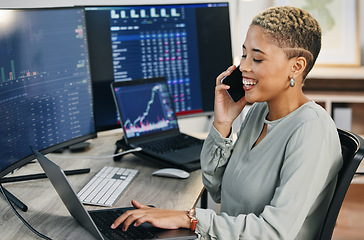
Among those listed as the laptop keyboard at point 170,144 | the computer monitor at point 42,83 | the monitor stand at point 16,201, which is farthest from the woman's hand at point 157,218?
the laptop keyboard at point 170,144

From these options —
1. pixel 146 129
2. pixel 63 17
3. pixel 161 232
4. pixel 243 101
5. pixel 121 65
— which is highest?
pixel 63 17

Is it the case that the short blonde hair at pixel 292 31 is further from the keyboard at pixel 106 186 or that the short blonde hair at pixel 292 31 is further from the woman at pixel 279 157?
the keyboard at pixel 106 186

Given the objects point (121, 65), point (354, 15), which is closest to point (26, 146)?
point (121, 65)

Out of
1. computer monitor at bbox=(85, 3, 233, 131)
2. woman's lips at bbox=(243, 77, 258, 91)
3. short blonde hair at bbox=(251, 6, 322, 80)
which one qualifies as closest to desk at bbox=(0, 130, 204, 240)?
computer monitor at bbox=(85, 3, 233, 131)

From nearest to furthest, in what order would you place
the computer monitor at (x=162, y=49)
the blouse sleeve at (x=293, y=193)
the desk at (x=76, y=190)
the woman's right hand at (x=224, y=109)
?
the blouse sleeve at (x=293, y=193) → the desk at (x=76, y=190) → the woman's right hand at (x=224, y=109) → the computer monitor at (x=162, y=49)

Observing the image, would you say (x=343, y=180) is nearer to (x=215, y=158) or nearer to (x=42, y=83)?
(x=215, y=158)

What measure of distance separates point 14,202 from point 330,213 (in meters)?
0.87

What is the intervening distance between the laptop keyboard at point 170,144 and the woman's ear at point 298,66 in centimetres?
66

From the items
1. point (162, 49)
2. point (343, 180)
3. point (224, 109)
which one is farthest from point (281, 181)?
point (162, 49)

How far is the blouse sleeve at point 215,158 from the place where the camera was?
1.44 meters

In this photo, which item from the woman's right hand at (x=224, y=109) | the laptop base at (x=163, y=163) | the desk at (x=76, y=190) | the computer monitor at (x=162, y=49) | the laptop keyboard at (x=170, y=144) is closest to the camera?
the desk at (x=76, y=190)

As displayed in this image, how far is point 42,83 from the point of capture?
1523mm

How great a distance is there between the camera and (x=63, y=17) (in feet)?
5.30

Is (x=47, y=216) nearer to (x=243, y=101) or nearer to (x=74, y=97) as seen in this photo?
(x=74, y=97)
